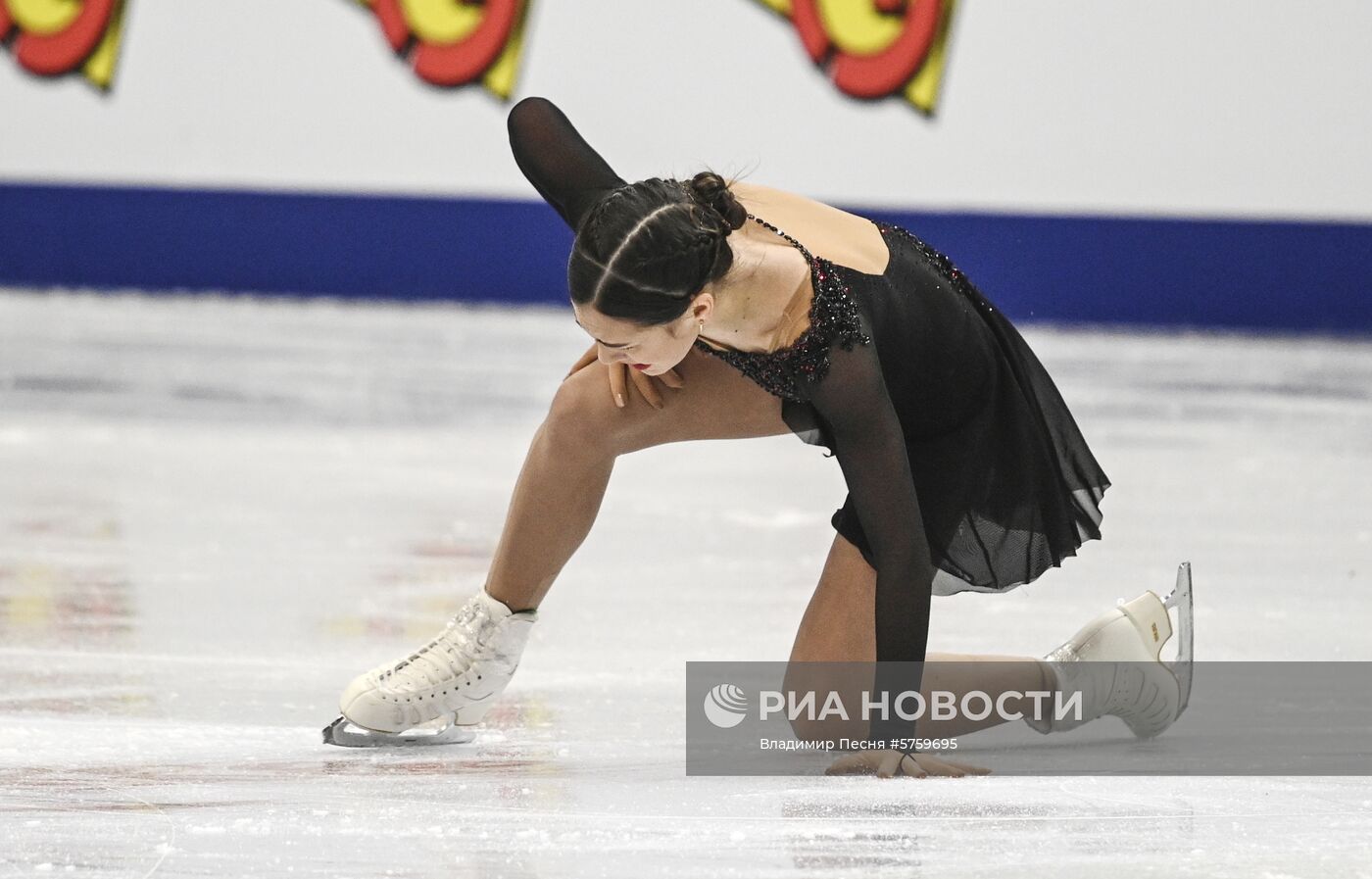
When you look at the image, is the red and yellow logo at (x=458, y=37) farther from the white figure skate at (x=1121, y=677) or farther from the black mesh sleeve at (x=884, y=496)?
the black mesh sleeve at (x=884, y=496)

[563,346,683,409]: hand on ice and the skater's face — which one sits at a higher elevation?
the skater's face

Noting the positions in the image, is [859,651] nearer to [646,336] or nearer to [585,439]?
[585,439]

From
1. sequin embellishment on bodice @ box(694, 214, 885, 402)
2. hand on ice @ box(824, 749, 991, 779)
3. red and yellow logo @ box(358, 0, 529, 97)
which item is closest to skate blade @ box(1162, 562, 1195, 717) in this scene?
hand on ice @ box(824, 749, 991, 779)

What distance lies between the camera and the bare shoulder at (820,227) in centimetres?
181

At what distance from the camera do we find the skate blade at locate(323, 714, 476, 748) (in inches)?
73.0

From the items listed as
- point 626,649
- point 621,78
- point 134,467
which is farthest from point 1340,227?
point 626,649

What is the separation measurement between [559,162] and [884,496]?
501 mm

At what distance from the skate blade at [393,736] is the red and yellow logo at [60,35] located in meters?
6.20

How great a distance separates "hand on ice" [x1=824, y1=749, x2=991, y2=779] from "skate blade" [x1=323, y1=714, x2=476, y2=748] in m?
0.41

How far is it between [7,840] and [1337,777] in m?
1.20

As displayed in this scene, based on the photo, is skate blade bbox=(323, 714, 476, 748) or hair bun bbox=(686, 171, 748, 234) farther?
skate blade bbox=(323, 714, 476, 748)

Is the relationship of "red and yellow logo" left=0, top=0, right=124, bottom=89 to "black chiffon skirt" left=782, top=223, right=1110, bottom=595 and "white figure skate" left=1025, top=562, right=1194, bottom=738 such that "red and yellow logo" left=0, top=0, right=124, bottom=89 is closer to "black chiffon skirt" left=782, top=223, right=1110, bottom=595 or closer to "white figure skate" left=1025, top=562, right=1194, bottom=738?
"black chiffon skirt" left=782, top=223, right=1110, bottom=595

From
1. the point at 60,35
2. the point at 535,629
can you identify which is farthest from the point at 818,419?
the point at 60,35

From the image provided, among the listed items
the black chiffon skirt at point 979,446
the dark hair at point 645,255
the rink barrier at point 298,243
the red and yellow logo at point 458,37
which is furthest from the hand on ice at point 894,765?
the red and yellow logo at point 458,37
